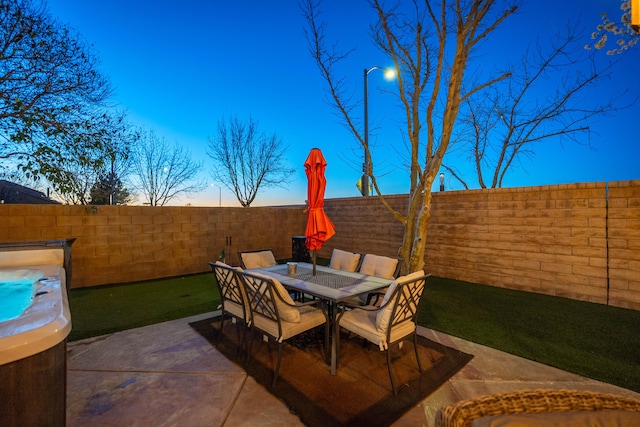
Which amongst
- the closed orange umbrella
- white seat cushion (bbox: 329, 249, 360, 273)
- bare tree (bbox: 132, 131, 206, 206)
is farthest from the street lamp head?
bare tree (bbox: 132, 131, 206, 206)

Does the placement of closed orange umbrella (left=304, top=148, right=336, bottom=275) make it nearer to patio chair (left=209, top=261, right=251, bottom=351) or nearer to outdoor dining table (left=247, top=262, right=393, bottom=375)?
outdoor dining table (left=247, top=262, right=393, bottom=375)

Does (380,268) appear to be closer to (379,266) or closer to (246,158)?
(379,266)

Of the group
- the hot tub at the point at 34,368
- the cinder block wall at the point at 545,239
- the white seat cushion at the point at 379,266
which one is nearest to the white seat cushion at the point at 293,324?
the white seat cushion at the point at 379,266

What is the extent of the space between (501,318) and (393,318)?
2.73 meters

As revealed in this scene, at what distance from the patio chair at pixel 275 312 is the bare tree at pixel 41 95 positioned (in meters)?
4.34

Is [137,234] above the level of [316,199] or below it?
below

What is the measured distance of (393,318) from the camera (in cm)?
245

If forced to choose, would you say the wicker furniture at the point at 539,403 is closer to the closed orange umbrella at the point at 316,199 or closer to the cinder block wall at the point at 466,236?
the closed orange umbrella at the point at 316,199

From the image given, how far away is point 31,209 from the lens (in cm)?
532

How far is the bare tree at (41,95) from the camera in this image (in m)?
4.54

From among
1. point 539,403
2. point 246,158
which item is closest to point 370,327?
point 539,403

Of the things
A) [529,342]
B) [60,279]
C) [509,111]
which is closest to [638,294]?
[529,342]

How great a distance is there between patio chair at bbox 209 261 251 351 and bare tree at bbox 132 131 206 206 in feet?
38.5

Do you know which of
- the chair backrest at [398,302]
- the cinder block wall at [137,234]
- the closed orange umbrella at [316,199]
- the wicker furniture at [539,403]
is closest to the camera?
the wicker furniture at [539,403]
